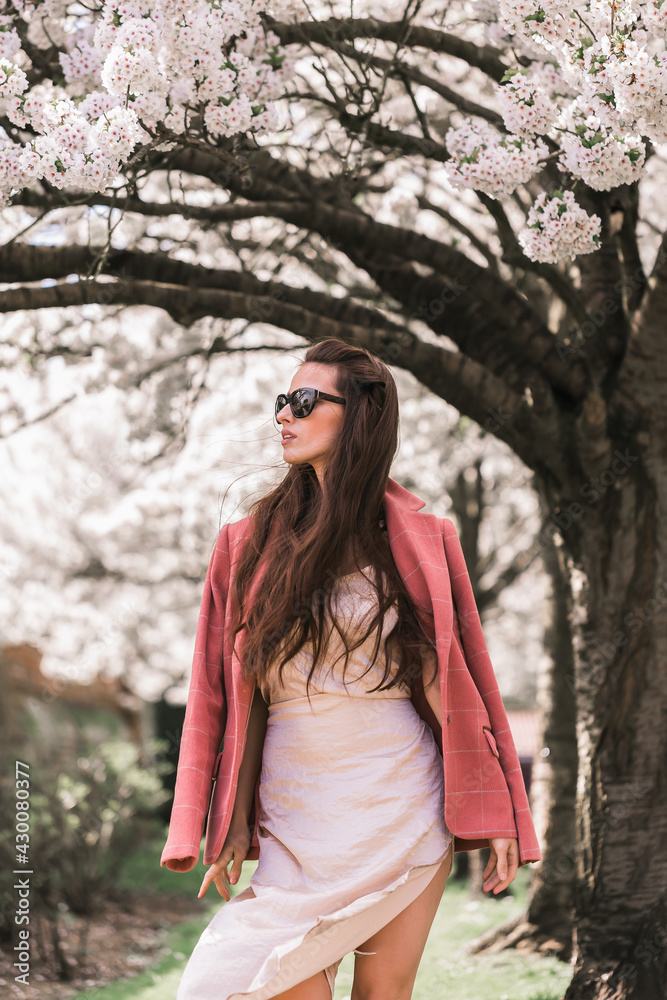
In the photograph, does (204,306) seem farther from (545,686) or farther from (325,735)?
(545,686)

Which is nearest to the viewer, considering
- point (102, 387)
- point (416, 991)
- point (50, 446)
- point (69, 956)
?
point (416, 991)

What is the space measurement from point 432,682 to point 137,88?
78.4 inches

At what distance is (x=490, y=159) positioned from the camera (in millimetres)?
3203

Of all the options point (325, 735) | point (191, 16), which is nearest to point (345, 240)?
point (191, 16)

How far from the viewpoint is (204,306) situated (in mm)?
3811

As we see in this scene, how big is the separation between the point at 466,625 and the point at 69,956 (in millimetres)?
4636

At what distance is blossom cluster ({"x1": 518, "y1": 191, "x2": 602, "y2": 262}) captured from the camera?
10.5ft

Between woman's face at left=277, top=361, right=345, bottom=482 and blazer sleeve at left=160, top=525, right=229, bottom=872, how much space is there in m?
0.29

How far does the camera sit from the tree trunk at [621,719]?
11.7 feet

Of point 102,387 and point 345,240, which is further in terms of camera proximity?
point 102,387

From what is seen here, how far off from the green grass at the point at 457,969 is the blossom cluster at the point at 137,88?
142 inches

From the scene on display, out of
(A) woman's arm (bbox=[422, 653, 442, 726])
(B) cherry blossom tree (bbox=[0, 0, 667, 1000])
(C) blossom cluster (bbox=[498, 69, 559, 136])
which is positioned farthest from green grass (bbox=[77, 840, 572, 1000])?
(C) blossom cluster (bbox=[498, 69, 559, 136])

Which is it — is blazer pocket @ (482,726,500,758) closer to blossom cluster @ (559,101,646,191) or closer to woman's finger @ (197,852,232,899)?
woman's finger @ (197,852,232,899)

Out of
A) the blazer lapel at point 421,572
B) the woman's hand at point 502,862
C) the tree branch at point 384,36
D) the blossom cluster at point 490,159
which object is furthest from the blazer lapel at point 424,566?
the tree branch at point 384,36
